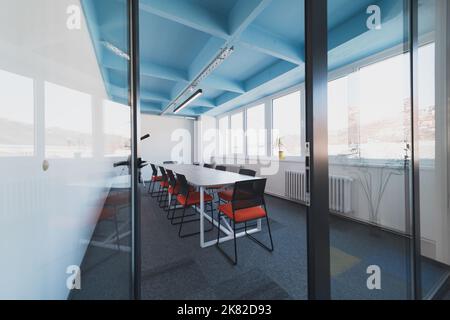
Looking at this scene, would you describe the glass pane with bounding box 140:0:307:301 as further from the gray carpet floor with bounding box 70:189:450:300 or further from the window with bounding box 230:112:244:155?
the window with bounding box 230:112:244:155

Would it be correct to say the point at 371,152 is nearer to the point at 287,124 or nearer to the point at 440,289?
the point at 440,289

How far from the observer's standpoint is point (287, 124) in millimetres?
4348

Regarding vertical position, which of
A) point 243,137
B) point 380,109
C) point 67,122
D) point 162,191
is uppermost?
point 243,137

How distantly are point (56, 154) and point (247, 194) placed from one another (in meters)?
1.74

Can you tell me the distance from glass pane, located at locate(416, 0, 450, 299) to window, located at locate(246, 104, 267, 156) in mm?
3537

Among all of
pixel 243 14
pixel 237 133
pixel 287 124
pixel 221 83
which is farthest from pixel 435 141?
pixel 237 133

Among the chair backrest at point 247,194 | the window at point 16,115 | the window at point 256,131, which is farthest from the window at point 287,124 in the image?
the window at point 16,115

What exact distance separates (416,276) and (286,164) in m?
3.15

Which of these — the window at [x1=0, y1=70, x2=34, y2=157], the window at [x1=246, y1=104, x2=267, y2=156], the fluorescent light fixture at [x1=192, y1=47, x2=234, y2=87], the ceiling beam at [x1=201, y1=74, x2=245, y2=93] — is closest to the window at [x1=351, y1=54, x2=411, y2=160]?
the fluorescent light fixture at [x1=192, y1=47, x2=234, y2=87]

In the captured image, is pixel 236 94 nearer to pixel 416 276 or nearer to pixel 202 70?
pixel 202 70

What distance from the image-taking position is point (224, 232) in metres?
2.68

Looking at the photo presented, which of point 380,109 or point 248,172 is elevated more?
point 380,109
